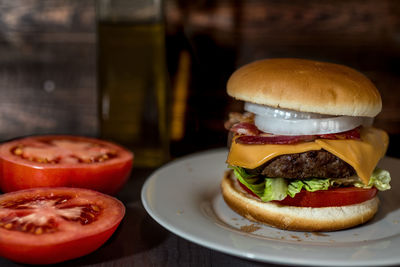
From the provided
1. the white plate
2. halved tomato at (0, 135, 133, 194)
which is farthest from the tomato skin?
halved tomato at (0, 135, 133, 194)

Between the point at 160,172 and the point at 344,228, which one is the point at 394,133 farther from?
the point at 160,172

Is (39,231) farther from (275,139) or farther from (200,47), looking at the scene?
(200,47)

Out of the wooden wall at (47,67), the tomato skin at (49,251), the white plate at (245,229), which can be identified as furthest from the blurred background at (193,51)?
the tomato skin at (49,251)

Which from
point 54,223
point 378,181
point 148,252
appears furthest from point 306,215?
point 54,223

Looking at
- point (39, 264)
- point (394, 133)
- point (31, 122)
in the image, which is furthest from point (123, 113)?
point (394, 133)

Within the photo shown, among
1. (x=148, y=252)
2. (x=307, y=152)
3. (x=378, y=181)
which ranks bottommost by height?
(x=148, y=252)
